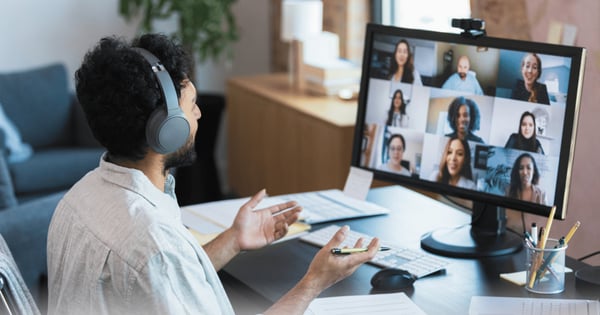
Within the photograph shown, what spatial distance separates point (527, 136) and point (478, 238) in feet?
1.01

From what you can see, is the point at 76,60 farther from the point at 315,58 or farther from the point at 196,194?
the point at 315,58

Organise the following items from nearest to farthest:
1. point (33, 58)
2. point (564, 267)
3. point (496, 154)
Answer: point (564, 267), point (496, 154), point (33, 58)

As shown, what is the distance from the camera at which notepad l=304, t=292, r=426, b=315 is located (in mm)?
1665

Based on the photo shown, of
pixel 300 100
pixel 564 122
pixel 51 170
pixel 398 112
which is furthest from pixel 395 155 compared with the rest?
pixel 51 170

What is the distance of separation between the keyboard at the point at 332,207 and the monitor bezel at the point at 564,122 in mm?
159

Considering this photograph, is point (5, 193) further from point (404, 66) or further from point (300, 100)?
point (404, 66)

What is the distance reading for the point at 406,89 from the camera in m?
2.06

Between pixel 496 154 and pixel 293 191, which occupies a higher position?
pixel 496 154

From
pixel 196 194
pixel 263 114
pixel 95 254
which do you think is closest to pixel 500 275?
pixel 95 254

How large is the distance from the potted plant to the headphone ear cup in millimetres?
2962

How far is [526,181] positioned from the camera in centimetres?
188

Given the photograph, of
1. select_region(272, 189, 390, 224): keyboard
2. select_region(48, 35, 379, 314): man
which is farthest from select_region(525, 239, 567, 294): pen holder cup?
select_region(272, 189, 390, 224): keyboard

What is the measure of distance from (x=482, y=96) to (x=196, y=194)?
9.04ft

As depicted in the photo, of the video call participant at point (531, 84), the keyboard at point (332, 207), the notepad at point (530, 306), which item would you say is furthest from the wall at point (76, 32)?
the notepad at point (530, 306)
